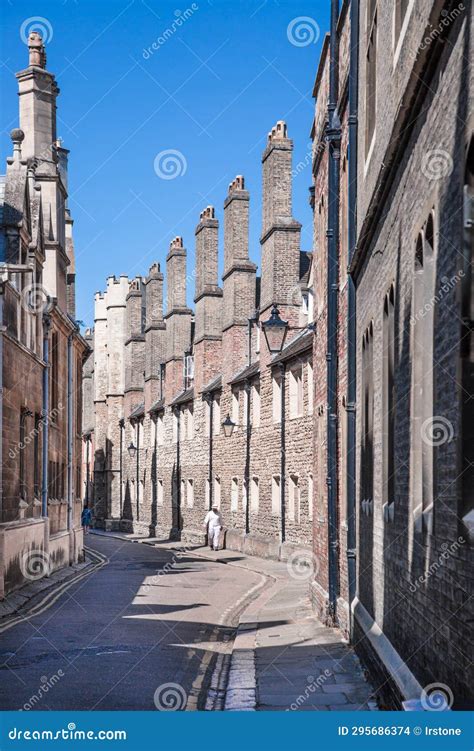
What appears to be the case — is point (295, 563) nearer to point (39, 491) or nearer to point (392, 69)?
point (39, 491)

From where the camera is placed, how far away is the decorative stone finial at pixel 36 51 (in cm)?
3120

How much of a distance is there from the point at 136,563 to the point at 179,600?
11406mm

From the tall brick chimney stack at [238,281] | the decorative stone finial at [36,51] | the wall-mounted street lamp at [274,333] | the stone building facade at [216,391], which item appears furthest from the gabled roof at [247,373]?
the wall-mounted street lamp at [274,333]

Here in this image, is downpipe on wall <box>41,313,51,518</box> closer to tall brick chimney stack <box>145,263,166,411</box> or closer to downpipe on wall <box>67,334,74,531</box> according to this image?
downpipe on wall <box>67,334,74,531</box>

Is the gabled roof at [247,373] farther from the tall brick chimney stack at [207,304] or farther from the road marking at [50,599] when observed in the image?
the road marking at [50,599]

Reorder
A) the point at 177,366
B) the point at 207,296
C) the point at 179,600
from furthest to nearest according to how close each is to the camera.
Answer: the point at 177,366
the point at 207,296
the point at 179,600

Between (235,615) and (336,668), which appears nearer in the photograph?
(336,668)

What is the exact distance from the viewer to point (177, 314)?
5134 cm

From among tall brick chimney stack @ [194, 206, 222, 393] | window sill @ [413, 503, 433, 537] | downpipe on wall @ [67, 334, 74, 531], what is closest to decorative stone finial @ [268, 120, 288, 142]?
downpipe on wall @ [67, 334, 74, 531]

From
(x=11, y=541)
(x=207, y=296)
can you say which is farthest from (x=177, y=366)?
(x=11, y=541)

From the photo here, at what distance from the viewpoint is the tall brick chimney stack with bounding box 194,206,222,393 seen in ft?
146

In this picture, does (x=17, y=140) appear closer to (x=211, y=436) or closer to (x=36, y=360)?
(x=36, y=360)

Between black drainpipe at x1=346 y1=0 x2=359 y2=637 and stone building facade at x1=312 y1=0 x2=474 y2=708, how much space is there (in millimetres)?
32

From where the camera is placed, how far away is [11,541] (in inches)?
840
